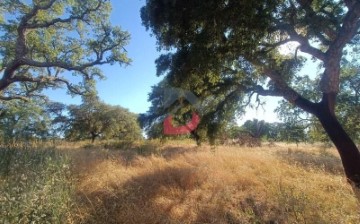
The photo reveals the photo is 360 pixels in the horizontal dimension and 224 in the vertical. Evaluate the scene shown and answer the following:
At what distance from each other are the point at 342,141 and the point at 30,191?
7550 millimetres

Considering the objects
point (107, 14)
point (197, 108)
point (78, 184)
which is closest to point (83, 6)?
point (107, 14)

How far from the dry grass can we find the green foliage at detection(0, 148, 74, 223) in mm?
501

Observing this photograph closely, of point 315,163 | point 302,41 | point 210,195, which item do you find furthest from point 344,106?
point 210,195

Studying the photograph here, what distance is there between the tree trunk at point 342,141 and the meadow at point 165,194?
1.45 m

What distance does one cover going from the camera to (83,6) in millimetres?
16000

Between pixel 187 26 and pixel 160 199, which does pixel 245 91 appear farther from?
pixel 160 199

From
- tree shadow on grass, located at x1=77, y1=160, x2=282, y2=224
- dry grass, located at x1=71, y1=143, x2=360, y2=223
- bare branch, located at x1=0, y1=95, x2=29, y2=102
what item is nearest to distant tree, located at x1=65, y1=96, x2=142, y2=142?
bare branch, located at x1=0, y1=95, x2=29, y2=102

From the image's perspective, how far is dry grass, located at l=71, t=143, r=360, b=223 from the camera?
202 inches

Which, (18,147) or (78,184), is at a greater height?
(18,147)

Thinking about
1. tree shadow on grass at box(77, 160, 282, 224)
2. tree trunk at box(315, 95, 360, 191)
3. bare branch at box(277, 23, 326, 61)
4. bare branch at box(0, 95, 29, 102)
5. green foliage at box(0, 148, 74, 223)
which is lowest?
tree shadow on grass at box(77, 160, 282, 224)

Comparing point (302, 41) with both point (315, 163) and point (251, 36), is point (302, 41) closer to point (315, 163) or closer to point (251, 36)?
point (251, 36)

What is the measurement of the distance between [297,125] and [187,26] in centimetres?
1131

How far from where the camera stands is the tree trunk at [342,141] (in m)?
7.88

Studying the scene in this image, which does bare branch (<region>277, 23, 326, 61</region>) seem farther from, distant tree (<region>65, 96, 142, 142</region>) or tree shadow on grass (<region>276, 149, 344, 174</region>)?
distant tree (<region>65, 96, 142, 142</region>)
